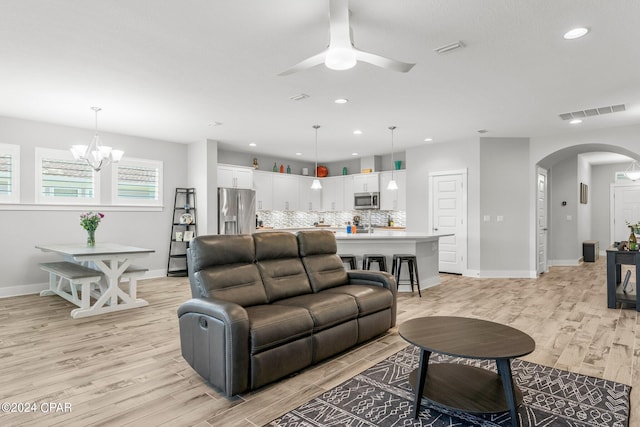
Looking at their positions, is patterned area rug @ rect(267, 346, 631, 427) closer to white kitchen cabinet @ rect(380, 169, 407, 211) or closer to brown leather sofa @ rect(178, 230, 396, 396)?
brown leather sofa @ rect(178, 230, 396, 396)

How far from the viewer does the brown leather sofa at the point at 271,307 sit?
2436mm

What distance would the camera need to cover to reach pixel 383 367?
9.60 ft

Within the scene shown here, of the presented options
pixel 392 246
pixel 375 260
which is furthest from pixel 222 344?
pixel 392 246

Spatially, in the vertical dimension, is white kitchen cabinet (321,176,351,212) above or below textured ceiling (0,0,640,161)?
below

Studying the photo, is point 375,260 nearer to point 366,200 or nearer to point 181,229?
point 366,200

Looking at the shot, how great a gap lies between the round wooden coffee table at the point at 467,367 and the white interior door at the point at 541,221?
5.40 meters

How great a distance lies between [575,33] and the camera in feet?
9.96

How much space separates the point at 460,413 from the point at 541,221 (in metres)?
6.29

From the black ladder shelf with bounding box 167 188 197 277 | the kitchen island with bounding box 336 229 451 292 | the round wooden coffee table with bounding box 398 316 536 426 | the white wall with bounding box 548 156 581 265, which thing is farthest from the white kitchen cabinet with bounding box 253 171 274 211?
the white wall with bounding box 548 156 581 265

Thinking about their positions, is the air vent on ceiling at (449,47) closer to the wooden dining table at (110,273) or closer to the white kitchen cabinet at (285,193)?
the wooden dining table at (110,273)

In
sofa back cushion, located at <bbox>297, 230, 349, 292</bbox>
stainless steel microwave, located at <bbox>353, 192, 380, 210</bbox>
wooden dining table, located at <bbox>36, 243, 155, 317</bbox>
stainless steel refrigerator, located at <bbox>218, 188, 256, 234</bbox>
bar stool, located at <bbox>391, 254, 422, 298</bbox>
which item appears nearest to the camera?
sofa back cushion, located at <bbox>297, 230, 349, 292</bbox>

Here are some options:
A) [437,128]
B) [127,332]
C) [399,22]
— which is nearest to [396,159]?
[437,128]

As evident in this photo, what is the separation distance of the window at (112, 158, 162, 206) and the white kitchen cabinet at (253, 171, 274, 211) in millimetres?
2199

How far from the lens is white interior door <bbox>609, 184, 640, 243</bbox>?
33.2 feet
